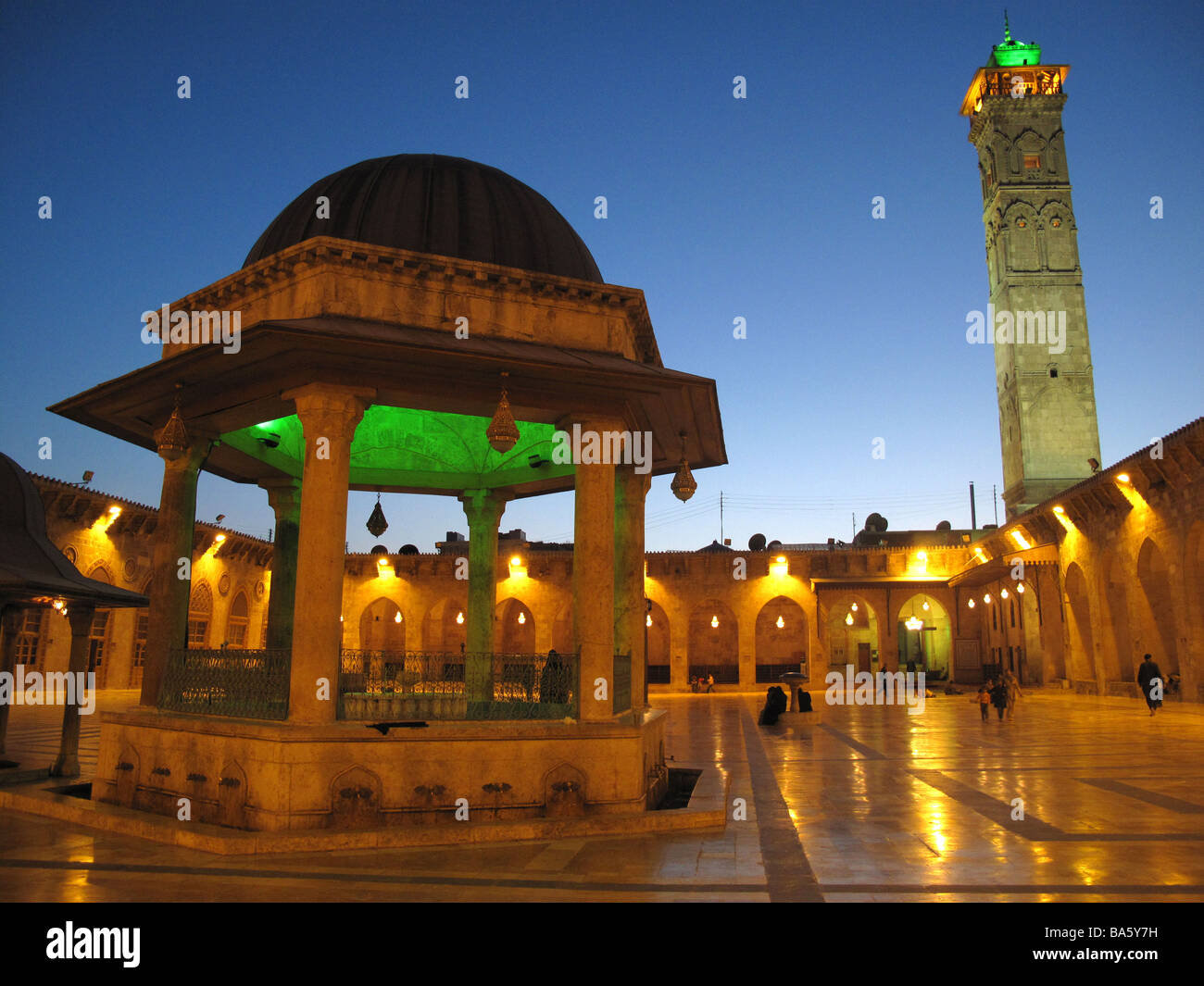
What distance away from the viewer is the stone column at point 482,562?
45.3ft

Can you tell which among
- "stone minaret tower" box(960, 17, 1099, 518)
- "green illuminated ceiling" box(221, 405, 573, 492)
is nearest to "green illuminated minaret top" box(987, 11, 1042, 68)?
"stone minaret tower" box(960, 17, 1099, 518)

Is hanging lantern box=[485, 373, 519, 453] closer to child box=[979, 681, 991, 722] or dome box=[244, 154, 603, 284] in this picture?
dome box=[244, 154, 603, 284]

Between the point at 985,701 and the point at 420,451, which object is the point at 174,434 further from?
the point at 985,701

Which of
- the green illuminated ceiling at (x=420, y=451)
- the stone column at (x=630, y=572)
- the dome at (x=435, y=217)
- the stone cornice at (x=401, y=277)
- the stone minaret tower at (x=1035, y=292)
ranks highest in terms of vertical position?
the stone minaret tower at (x=1035, y=292)

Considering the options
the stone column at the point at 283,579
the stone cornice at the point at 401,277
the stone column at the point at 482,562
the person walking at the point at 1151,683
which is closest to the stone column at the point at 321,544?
the stone cornice at the point at 401,277

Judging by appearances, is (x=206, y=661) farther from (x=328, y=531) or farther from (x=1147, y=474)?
(x=1147, y=474)

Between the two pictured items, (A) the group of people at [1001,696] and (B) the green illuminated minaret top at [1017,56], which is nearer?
(A) the group of people at [1001,696]

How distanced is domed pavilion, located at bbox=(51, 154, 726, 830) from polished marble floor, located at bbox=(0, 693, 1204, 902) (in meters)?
0.87

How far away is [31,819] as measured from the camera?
28.8 feet

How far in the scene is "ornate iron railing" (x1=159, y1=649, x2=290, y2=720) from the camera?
28.4ft

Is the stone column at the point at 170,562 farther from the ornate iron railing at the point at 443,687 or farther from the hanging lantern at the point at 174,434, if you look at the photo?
the ornate iron railing at the point at 443,687

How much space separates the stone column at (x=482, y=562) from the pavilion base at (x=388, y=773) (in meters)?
4.94
